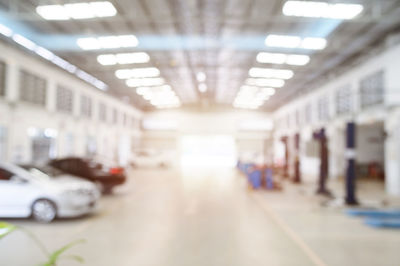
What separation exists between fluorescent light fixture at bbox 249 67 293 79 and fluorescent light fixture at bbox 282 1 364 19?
7.17 metres

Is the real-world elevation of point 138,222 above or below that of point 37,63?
below

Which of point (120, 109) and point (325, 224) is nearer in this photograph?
point (325, 224)

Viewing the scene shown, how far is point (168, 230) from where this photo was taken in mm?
6258

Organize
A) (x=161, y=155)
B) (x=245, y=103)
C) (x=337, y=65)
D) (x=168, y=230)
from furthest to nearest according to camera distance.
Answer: (x=245, y=103) < (x=161, y=155) < (x=337, y=65) < (x=168, y=230)

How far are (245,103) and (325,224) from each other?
73.9 ft

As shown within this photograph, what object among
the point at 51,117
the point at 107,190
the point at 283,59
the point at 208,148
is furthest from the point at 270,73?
the point at 208,148

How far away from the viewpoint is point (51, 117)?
14.3m

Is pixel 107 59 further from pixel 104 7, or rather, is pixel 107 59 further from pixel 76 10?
pixel 104 7

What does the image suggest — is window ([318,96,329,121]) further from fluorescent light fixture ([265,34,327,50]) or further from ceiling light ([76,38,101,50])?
ceiling light ([76,38,101,50])

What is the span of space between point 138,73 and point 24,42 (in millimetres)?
6694

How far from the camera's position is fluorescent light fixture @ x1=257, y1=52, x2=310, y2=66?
→ 13.5 m

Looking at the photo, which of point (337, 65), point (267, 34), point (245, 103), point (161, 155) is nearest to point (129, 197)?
point (267, 34)

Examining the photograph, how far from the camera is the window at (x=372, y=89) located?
13047 millimetres

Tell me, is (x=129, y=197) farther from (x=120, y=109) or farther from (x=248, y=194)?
(x=120, y=109)
